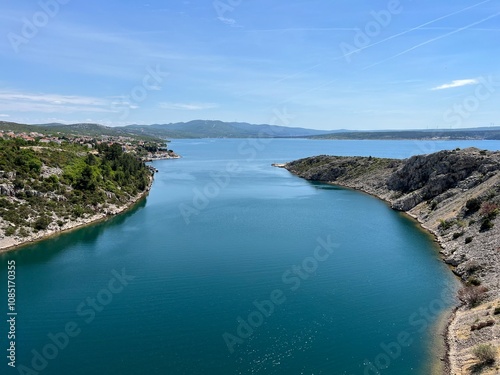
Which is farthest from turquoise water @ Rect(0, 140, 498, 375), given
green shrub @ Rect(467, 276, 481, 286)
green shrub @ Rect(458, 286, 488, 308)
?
green shrub @ Rect(467, 276, 481, 286)

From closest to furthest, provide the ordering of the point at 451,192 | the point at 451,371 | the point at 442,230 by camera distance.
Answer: the point at 451,371 → the point at 442,230 → the point at 451,192

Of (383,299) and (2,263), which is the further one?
(2,263)

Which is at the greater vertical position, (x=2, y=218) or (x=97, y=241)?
(x=2, y=218)

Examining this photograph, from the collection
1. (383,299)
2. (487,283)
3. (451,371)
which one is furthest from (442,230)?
(451,371)

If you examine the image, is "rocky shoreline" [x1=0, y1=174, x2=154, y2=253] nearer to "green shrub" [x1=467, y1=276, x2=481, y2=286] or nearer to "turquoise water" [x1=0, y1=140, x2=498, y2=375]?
"turquoise water" [x1=0, y1=140, x2=498, y2=375]

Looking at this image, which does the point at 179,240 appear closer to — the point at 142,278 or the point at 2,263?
the point at 142,278
